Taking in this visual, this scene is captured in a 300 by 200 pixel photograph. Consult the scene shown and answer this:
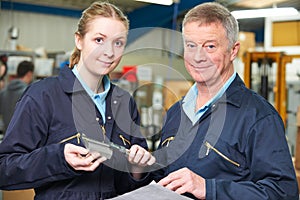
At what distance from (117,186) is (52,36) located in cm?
826

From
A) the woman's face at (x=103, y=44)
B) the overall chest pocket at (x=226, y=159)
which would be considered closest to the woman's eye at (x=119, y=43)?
the woman's face at (x=103, y=44)

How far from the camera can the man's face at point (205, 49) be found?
3.61 feet

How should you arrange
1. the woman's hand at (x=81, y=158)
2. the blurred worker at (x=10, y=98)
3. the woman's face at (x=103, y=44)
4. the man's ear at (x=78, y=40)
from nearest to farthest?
the woman's hand at (x=81, y=158) → the woman's face at (x=103, y=44) → the man's ear at (x=78, y=40) → the blurred worker at (x=10, y=98)

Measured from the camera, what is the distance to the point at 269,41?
544 centimetres

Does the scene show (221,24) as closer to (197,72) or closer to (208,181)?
(197,72)

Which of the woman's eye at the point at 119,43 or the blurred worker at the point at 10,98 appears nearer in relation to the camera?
the woman's eye at the point at 119,43

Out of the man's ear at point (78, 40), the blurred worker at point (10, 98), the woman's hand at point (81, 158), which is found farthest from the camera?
the blurred worker at point (10, 98)

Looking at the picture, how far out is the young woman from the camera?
1034mm

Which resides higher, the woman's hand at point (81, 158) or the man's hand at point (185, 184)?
the woman's hand at point (81, 158)

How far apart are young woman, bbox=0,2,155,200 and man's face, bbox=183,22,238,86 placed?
19 centimetres

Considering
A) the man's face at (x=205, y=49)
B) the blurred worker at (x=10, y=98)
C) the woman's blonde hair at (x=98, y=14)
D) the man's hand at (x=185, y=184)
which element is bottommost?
the blurred worker at (x=10, y=98)

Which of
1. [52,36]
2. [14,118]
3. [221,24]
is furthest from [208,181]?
[52,36]

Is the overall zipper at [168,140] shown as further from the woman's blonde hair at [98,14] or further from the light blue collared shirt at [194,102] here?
the woman's blonde hair at [98,14]

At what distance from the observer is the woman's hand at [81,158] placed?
3.12 feet
